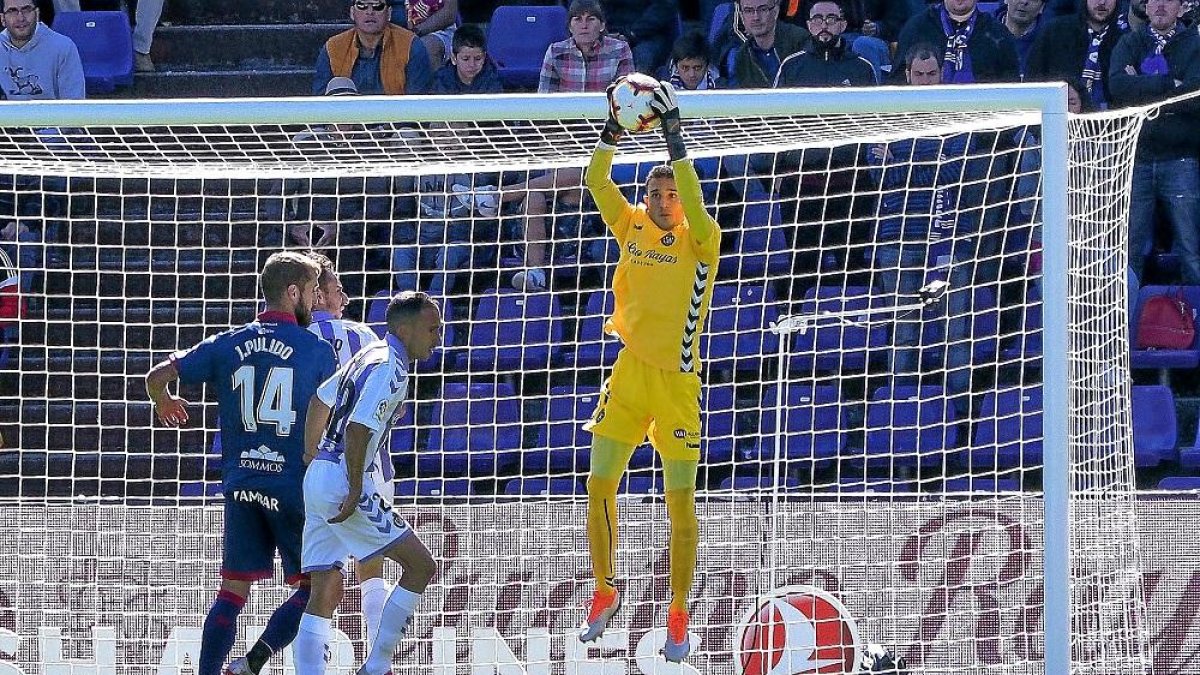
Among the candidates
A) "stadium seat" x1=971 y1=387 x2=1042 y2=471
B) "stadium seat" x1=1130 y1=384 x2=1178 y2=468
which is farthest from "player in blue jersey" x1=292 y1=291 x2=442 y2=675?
"stadium seat" x1=1130 y1=384 x2=1178 y2=468

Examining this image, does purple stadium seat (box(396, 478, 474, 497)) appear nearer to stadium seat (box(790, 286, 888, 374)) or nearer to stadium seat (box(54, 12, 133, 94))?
stadium seat (box(790, 286, 888, 374))

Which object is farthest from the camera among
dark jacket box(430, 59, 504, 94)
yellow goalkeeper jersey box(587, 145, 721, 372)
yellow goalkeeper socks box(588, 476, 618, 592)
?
dark jacket box(430, 59, 504, 94)

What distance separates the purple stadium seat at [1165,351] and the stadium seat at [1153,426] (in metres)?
0.28

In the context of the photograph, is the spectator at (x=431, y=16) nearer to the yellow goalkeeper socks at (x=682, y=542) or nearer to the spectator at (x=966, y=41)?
the spectator at (x=966, y=41)

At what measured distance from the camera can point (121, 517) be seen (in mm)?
8922

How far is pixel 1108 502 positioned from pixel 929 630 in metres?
1.02

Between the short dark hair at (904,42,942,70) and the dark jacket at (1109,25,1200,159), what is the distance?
1.15m

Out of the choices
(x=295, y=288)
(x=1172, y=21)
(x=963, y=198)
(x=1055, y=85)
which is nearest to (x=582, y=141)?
(x=295, y=288)

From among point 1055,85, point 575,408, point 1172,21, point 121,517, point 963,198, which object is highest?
point 1172,21

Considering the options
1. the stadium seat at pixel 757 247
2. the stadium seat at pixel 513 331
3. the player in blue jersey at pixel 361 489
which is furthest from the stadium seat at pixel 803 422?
the player in blue jersey at pixel 361 489

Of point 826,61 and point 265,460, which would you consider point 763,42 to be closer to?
point 826,61

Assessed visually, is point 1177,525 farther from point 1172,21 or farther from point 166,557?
point 166,557

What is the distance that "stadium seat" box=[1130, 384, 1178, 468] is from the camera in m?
10.5

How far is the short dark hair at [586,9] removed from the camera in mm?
11367
